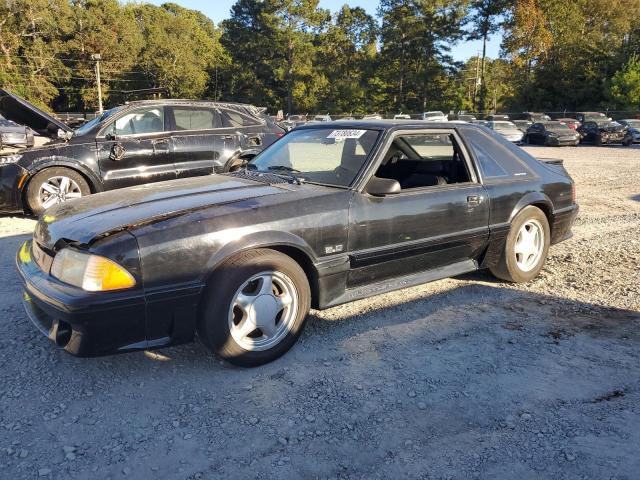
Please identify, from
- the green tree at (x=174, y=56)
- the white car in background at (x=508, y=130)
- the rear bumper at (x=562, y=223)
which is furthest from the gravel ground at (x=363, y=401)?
the green tree at (x=174, y=56)

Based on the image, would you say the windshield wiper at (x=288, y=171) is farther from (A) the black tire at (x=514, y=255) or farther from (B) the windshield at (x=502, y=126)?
(B) the windshield at (x=502, y=126)

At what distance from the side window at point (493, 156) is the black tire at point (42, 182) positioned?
5227 mm

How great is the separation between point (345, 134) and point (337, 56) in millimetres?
65378

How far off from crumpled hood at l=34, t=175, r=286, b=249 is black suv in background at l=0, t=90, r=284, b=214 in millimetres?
3553

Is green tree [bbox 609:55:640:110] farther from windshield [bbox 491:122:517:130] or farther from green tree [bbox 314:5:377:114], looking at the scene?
green tree [bbox 314:5:377:114]

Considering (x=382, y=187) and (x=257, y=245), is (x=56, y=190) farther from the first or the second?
(x=382, y=187)

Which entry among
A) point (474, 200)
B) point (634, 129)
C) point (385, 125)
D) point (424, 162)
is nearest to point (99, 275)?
point (385, 125)

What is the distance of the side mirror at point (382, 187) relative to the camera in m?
3.55

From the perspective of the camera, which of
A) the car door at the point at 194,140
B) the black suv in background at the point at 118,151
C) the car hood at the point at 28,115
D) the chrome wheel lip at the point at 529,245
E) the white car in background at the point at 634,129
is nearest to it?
the chrome wheel lip at the point at 529,245

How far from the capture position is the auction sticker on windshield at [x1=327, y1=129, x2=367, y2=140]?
4.02m

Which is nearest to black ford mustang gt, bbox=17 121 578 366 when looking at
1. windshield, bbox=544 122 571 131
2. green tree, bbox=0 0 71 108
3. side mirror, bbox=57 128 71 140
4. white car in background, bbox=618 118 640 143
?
side mirror, bbox=57 128 71 140

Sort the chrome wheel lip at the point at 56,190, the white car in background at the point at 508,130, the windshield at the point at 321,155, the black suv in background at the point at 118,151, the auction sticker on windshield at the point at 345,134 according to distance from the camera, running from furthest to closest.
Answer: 1. the white car in background at the point at 508,130
2. the chrome wheel lip at the point at 56,190
3. the black suv in background at the point at 118,151
4. the auction sticker on windshield at the point at 345,134
5. the windshield at the point at 321,155

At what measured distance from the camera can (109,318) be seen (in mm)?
2740

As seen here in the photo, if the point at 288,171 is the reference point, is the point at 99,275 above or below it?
below
